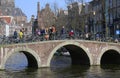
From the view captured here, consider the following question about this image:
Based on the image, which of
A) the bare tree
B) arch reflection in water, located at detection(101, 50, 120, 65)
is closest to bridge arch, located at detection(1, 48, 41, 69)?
arch reflection in water, located at detection(101, 50, 120, 65)

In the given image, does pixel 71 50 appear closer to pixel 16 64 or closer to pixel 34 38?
pixel 16 64

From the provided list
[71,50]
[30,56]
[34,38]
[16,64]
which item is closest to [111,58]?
[71,50]

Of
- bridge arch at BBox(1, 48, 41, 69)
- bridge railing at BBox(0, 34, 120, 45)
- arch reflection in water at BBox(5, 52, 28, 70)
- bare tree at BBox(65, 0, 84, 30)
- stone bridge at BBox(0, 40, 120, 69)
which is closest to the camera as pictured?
bridge arch at BBox(1, 48, 41, 69)

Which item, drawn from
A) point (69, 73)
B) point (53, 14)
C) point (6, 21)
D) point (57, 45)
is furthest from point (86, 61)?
point (6, 21)

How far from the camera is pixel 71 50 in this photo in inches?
1861

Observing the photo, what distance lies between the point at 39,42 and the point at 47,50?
1294 millimetres

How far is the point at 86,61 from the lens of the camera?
146 feet

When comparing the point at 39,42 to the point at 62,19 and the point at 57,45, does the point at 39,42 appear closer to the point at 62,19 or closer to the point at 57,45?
the point at 57,45

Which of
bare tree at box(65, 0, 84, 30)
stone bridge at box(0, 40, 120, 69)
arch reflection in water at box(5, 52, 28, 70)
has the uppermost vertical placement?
bare tree at box(65, 0, 84, 30)

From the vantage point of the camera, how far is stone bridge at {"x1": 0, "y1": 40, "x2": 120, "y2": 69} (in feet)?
126

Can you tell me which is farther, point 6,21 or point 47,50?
point 6,21

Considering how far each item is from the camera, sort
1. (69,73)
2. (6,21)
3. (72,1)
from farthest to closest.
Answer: (6,21)
(72,1)
(69,73)

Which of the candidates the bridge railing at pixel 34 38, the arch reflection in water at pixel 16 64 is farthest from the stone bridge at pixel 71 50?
the arch reflection in water at pixel 16 64

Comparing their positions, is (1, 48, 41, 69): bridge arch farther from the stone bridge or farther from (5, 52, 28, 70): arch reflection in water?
(5, 52, 28, 70): arch reflection in water
